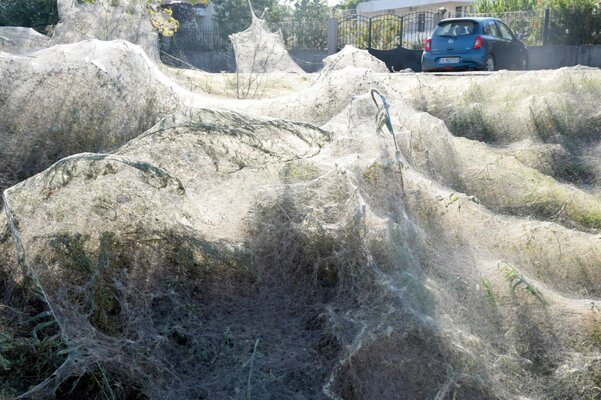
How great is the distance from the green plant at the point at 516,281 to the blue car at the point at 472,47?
534 inches

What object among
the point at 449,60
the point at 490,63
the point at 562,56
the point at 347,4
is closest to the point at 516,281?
the point at 449,60

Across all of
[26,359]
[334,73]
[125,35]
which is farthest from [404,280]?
[125,35]

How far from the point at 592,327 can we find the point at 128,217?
2.29 meters

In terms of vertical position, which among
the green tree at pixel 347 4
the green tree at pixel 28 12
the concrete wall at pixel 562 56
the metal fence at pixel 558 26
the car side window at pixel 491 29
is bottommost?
the concrete wall at pixel 562 56

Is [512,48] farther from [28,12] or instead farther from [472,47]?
[28,12]

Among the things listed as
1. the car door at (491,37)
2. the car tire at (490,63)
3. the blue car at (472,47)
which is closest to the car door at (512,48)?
the blue car at (472,47)

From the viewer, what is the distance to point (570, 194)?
17.1 ft

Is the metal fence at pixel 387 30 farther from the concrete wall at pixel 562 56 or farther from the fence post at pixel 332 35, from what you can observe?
the concrete wall at pixel 562 56

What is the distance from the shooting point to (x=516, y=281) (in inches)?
140

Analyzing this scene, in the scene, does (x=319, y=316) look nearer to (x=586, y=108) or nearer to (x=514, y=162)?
(x=514, y=162)

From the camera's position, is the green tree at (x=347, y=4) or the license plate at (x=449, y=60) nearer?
the license plate at (x=449, y=60)

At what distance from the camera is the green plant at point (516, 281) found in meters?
3.46

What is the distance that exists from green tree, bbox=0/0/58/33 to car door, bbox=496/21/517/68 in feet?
38.1

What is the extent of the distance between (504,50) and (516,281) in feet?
48.2
